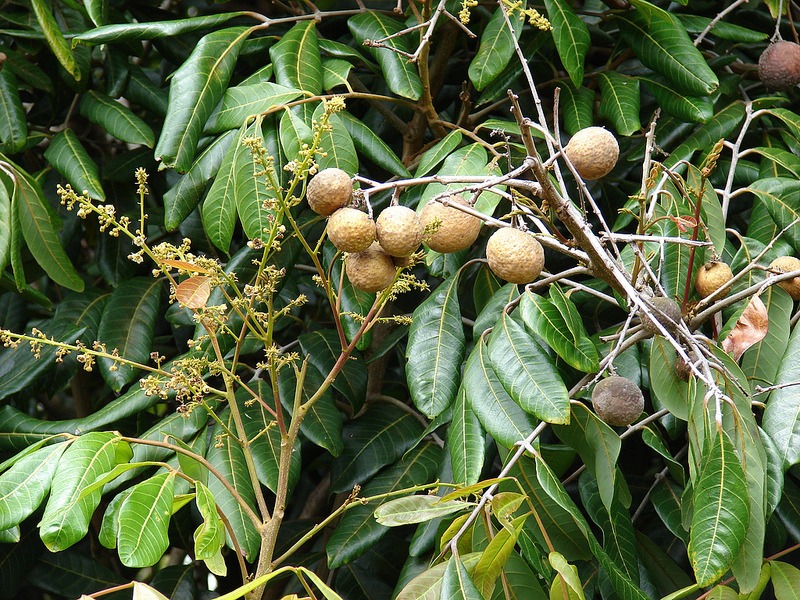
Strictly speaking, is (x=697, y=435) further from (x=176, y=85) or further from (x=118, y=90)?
(x=118, y=90)

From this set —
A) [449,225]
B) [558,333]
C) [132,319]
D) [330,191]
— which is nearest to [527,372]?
[558,333]

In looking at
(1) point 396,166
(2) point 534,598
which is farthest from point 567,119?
(2) point 534,598

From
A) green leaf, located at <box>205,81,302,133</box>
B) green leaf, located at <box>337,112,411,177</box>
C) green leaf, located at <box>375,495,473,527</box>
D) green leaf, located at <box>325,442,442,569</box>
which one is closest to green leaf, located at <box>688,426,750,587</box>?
green leaf, located at <box>375,495,473,527</box>

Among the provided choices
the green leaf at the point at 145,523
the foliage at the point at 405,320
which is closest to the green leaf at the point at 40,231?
the foliage at the point at 405,320

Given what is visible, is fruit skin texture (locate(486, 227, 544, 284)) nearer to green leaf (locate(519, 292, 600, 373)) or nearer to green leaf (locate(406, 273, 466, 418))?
green leaf (locate(519, 292, 600, 373))

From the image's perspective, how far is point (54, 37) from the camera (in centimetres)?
123

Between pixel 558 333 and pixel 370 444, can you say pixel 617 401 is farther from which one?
pixel 370 444

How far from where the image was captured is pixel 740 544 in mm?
764

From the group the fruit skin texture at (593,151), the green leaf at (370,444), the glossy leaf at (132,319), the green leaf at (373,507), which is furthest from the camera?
the glossy leaf at (132,319)

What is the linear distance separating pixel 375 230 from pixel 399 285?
0.07 meters

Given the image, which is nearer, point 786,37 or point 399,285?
point 399,285

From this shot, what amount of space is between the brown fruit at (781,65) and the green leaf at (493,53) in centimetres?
39

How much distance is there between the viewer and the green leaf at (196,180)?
1.13 meters

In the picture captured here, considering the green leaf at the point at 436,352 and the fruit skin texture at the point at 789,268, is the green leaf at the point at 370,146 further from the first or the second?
the fruit skin texture at the point at 789,268
